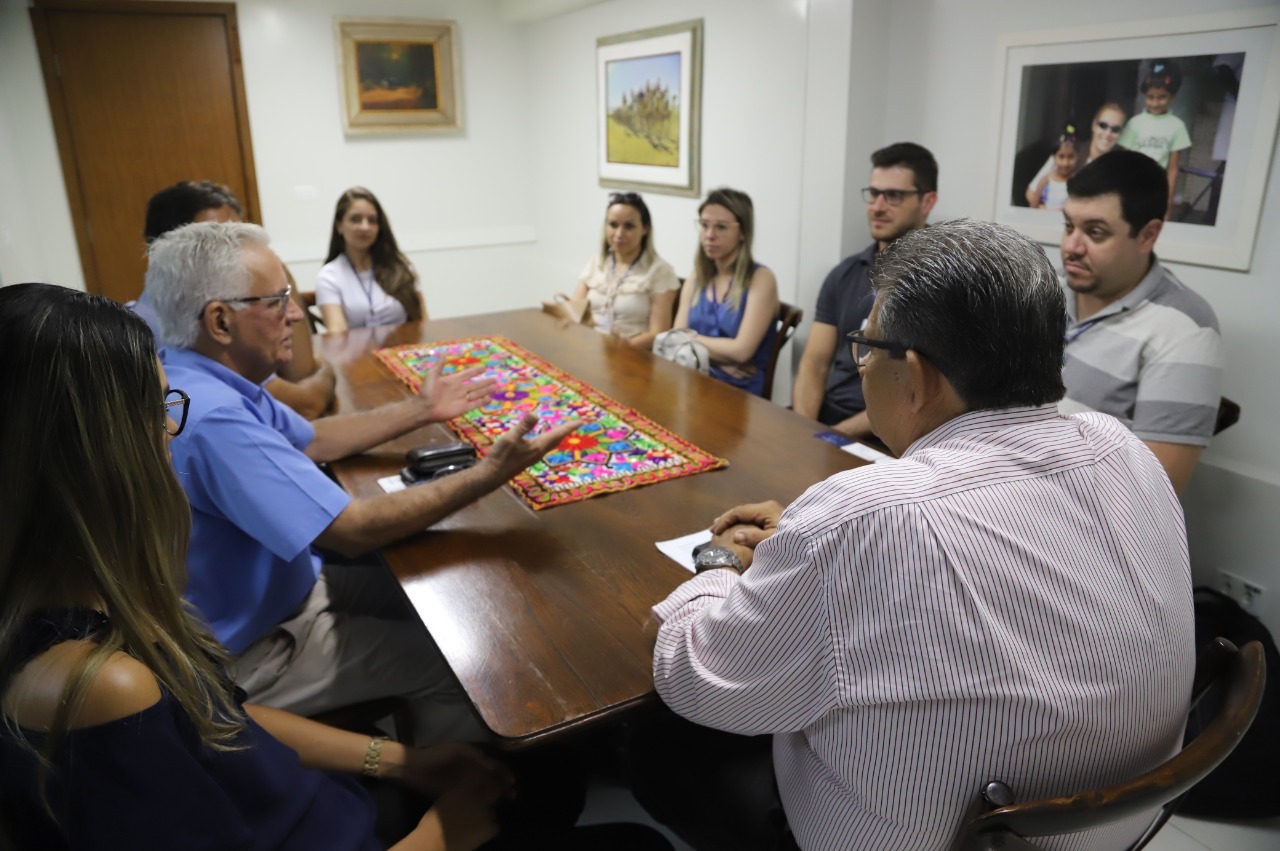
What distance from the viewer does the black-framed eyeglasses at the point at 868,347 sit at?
0.99 meters

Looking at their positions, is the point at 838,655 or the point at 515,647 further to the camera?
the point at 515,647

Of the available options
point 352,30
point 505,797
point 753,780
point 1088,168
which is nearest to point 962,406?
point 753,780

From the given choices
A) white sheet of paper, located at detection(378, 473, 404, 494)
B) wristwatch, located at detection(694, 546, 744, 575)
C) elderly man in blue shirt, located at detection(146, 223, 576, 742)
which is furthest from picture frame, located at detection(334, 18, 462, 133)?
wristwatch, located at detection(694, 546, 744, 575)

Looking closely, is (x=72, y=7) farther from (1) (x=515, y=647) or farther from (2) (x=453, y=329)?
(1) (x=515, y=647)

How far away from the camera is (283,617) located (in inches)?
64.2

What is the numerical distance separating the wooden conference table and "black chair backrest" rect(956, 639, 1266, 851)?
18.2 inches

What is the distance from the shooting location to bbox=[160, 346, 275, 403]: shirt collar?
160 cm

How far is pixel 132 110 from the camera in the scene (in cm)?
511

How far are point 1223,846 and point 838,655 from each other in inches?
63.4

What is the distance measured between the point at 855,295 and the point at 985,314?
7.10 feet

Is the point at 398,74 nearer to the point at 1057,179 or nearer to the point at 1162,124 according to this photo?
the point at 1057,179

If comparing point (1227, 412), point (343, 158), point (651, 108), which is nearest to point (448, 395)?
point (1227, 412)

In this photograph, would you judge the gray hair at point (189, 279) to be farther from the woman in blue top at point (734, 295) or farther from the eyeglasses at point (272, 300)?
the woman in blue top at point (734, 295)

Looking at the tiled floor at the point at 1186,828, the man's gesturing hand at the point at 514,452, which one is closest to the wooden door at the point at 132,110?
the man's gesturing hand at the point at 514,452
